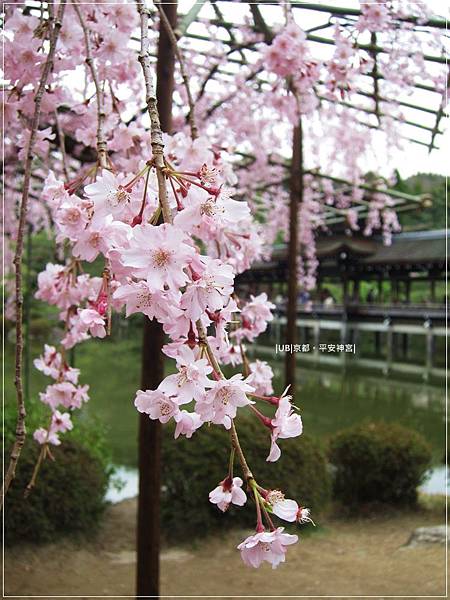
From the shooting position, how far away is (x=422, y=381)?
3.75 m

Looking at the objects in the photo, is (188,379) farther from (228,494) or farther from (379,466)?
(379,466)

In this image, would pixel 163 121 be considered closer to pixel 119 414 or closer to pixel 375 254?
pixel 119 414

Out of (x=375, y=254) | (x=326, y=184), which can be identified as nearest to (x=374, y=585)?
(x=326, y=184)

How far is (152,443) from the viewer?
1.89 meters

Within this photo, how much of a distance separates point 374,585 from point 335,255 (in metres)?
6.34

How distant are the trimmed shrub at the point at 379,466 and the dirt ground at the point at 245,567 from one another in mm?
194

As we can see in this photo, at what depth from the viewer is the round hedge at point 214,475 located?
289cm

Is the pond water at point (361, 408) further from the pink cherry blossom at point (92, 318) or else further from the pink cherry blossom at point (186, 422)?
the pink cherry blossom at point (186, 422)

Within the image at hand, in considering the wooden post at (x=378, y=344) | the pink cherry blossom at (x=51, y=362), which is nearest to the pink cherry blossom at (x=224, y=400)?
the pink cherry blossom at (x=51, y=362)

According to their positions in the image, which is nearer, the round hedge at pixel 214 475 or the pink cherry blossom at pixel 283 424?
the pink cherry blossom at pixel 283 424

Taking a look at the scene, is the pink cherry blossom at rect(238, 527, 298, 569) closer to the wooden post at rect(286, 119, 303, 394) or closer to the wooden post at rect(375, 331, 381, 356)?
the wooden post at rect(286, 119, 303, 394)

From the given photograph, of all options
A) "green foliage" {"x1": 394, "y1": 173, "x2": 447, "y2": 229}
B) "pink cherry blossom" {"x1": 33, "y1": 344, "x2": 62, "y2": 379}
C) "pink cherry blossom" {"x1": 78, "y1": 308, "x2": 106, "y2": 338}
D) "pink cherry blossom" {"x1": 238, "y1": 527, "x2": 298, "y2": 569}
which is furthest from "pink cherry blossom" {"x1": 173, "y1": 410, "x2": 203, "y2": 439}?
"green foliage" {"x1": 394, "y1": 173, "x2": 447, "y2": 229}

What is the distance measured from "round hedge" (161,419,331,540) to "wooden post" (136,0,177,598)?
0.98 meters

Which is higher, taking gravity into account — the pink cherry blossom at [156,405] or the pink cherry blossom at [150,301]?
the pink cherry blossom at [150,301]
